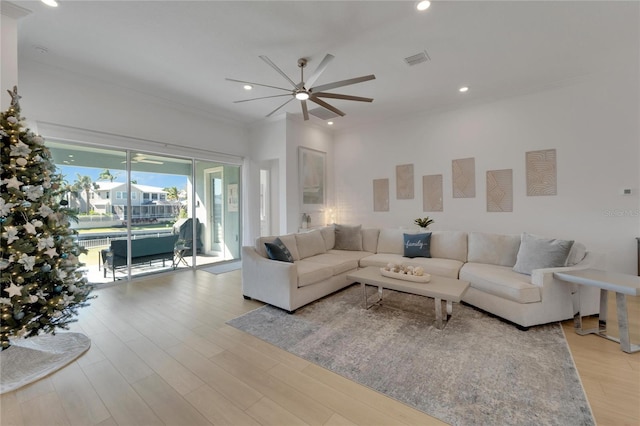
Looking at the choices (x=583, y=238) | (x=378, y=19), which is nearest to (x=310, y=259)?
(x=378, y=19)

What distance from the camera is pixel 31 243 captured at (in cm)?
220

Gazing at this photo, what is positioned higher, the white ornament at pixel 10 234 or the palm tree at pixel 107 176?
the palm tree at pixel 107 176

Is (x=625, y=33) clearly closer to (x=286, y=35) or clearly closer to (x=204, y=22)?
(x=286, y=35)

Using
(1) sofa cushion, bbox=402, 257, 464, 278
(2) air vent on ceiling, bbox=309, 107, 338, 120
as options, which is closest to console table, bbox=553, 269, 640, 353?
(1) sofa cushion, bbox=402, 257, 464, 278

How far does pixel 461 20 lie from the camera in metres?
2.73

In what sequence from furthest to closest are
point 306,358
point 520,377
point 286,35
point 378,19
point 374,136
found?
1. point 374,136
2. point 286,35
3. point 378,19
4. point 306,358
5. point 520,377

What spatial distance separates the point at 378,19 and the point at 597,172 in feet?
13.5

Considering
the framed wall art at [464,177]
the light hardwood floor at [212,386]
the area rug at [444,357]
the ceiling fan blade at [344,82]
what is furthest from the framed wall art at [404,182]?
the light hardwood floor at [212,386]

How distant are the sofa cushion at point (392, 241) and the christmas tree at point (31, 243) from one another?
4.20 metres

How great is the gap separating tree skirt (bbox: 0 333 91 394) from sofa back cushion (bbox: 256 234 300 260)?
1995mm

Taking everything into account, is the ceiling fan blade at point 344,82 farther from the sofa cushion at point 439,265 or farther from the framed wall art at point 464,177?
the framed wall art at point 464,177

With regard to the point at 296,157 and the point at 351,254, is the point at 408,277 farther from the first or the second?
the point at 296,157

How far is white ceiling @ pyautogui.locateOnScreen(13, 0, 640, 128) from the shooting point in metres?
2.58

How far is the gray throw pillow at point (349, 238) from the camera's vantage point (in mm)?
4934
